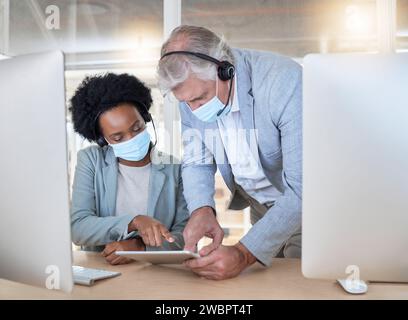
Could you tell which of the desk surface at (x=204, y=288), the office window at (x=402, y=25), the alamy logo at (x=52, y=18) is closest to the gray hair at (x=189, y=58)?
the desk surface at (x=204, y=288)

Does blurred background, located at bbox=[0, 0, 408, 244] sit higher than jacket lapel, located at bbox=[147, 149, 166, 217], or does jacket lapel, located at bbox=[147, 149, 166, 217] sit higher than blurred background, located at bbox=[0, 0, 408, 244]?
blurred background, located at bbox=[0, 0, 408, 244]

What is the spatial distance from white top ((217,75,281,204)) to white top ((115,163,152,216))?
362 millimetres

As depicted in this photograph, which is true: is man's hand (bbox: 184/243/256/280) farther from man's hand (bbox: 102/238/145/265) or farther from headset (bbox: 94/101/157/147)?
headset (bbox: 94/101/157/147)

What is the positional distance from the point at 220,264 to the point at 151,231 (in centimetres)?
39

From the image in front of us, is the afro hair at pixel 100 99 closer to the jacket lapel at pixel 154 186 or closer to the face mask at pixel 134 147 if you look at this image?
the face mask at pixel 134 147

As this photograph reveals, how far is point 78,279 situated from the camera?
1.12m

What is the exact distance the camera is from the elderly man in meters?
1.31

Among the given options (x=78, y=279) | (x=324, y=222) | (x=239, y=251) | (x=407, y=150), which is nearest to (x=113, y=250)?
(x=78, y=279)

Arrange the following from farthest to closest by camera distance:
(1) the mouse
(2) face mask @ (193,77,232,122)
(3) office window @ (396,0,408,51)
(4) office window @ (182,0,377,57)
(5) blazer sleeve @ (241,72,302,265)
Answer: (4) office window @ (182,0,377,57) → (3) office window @ (396,0,408,51) → (2) face mask @ (193,77,232,122) → (5) blazer sleeve @ (241,72,302,265) → (1) the mouse

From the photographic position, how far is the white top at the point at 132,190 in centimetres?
183

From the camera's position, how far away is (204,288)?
1076 millimetres

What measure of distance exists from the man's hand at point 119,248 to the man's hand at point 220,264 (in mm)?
247

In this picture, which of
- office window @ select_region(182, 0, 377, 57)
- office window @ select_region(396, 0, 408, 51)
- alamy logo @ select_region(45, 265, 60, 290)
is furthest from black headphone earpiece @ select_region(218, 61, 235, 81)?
office window @ select_region(396, 0, 408, 51)

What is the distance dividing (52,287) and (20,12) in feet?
8.13
